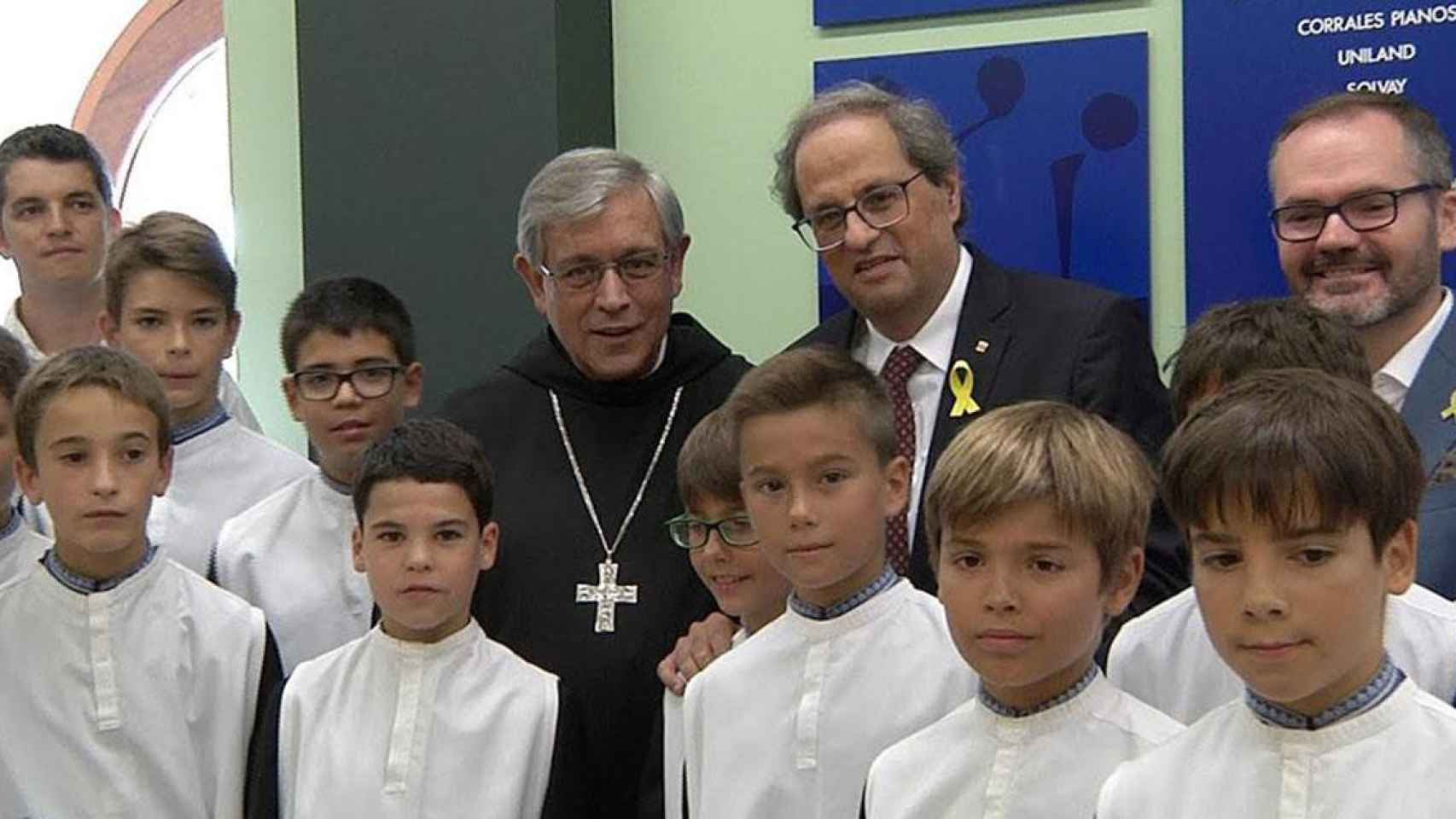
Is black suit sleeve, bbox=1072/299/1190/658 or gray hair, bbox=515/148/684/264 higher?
gray hair, bbox=515/148/684/264

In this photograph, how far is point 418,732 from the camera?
9.89 feet

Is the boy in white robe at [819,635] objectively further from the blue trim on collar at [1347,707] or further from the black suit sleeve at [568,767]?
the blue trim on collar at [1347,707]

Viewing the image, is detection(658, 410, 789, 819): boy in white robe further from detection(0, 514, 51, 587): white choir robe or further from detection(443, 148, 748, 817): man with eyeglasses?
detection(0, 514, 51, 587): white choir robe

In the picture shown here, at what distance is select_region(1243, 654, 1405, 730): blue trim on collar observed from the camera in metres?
2.04

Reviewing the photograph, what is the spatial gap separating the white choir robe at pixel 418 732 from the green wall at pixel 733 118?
5.89 ft

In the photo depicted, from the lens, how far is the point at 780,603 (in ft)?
9.78

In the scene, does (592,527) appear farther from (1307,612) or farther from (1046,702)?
(1307,612)

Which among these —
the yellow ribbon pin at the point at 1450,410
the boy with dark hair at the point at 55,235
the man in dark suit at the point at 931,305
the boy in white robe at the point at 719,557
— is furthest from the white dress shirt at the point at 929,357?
the boy with dark hair at the point at 55,235

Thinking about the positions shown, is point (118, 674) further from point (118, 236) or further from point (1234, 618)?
point (1234, 618)

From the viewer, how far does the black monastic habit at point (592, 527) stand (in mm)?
3125

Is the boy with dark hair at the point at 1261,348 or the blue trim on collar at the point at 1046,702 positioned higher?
the boy with dark hair at the point at 1261,348

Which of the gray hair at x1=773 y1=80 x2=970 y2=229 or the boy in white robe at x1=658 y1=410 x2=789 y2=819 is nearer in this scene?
the boy in white robe at x1=658 y1=410 x2=789 y2=819

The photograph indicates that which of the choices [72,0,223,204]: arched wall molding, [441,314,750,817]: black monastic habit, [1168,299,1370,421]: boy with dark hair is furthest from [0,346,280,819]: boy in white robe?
[72,0,223,204]: arched wall molding

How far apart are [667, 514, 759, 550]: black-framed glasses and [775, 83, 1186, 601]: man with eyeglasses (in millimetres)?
275
